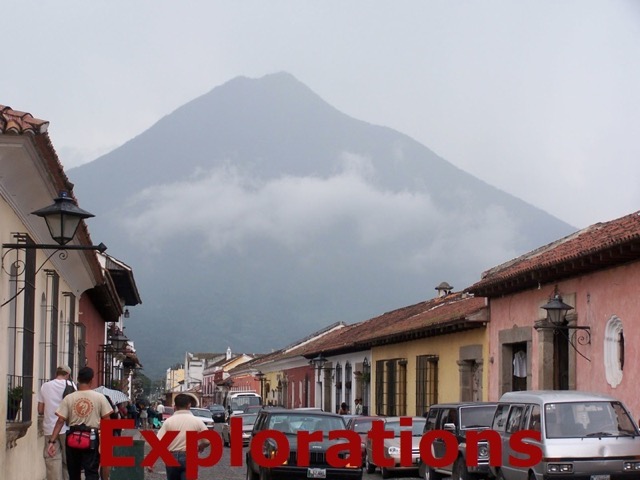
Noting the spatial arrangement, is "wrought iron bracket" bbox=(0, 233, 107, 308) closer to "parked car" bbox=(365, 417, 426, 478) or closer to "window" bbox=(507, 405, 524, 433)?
"window" bbox=(507, 405, 524, 433)

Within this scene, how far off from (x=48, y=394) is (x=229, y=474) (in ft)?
37.5

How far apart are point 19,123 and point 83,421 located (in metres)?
3.67

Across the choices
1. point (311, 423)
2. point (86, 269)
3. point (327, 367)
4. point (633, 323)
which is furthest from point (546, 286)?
point (327, 367)

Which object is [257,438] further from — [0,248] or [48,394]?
[0,248]

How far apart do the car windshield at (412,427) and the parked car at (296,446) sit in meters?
5.65

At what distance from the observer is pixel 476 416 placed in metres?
20.0

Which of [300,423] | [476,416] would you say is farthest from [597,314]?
[300,423]

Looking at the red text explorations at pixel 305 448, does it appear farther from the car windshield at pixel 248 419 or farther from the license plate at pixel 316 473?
the car windshield at pixel 248 419

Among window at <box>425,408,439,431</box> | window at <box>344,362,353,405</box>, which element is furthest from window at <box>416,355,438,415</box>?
window at <box>425,408,439,431</box>

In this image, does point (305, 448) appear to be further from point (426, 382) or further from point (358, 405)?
point (358, 405)

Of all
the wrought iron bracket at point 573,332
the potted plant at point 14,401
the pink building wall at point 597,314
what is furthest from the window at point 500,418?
the potted plant at point 14,401

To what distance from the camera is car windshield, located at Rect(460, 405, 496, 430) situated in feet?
65.2

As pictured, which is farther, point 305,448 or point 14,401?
point 305,448

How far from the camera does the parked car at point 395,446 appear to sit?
24.0 m
